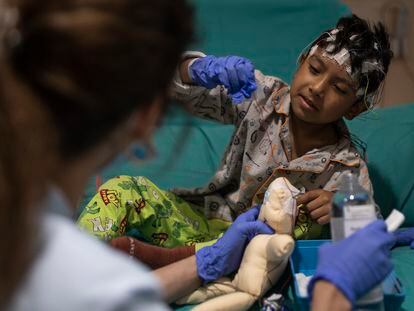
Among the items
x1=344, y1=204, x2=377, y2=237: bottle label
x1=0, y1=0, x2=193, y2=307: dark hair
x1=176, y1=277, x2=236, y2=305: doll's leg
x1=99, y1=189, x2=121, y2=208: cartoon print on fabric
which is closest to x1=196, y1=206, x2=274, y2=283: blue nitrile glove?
x1=176, y1=277, x2=236, y2=305: doll's leg

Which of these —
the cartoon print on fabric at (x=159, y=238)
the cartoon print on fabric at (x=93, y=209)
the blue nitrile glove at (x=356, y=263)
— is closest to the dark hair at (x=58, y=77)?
the blue nitrile glove at (x=356, y=263)

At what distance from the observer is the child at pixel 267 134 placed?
147cm

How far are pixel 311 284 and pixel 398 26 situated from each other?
8.63 ft

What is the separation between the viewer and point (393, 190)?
5.76ft

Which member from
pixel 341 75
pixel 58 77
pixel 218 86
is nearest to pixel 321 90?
pixel 341 75

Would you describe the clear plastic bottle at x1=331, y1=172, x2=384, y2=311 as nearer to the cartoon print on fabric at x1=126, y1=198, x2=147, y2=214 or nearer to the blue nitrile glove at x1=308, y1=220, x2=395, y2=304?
the blue nitrile glove at x1=308, y1=220, x2=395, y2=304

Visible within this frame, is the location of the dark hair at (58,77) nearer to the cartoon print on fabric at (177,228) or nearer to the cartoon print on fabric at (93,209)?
the cartoon print on fabric at (93,209)

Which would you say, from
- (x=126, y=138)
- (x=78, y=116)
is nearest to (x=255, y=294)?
(x=126, y=138)

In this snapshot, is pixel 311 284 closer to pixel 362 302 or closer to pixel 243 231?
pixel 362 302

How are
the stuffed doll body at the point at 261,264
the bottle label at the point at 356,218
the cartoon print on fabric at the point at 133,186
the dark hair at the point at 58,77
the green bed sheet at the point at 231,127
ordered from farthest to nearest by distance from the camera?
1. the green bed sheet at the point at 231,127
2. the cartoon print on fabric at the point at 133,186
3. the stuffed doll body at the point at 261,264
4. the bottle label at the point at 356,218
5. the dark hair at the point at 58,77

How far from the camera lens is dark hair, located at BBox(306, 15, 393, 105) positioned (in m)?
1.48

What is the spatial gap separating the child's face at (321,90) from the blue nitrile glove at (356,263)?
0.55 meters

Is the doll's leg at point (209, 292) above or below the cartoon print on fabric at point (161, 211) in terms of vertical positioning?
below

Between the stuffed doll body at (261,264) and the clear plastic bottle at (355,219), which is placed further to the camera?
the stuffed doll body at (261,264)
